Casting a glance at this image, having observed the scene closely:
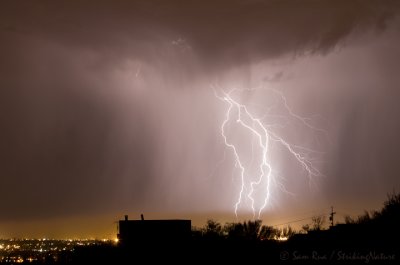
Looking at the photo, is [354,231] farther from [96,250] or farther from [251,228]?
[251,228]

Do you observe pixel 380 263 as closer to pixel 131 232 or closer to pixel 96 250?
pixel 131 232

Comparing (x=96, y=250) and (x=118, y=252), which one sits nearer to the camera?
(x=118, y=252)

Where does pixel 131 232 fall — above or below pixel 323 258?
above

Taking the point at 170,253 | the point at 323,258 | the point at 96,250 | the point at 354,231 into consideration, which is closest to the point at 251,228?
the point at 96,250

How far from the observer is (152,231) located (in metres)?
41.6

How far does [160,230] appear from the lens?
4162cm

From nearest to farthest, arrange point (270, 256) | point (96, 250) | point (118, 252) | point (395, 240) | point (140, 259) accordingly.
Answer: point (395, 240)
point (270, 256)
point (140, 259)
point (118, 252)
point (96, 250)

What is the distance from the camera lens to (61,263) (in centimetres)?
4116

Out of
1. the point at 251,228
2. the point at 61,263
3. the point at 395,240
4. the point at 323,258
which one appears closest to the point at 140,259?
the point at 61,263

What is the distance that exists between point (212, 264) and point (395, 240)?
1056 centimetres

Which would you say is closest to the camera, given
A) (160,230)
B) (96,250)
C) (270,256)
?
(270,256)

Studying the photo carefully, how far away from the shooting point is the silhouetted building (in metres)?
Result: 41.5

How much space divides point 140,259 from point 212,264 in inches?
257

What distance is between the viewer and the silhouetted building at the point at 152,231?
136ft
